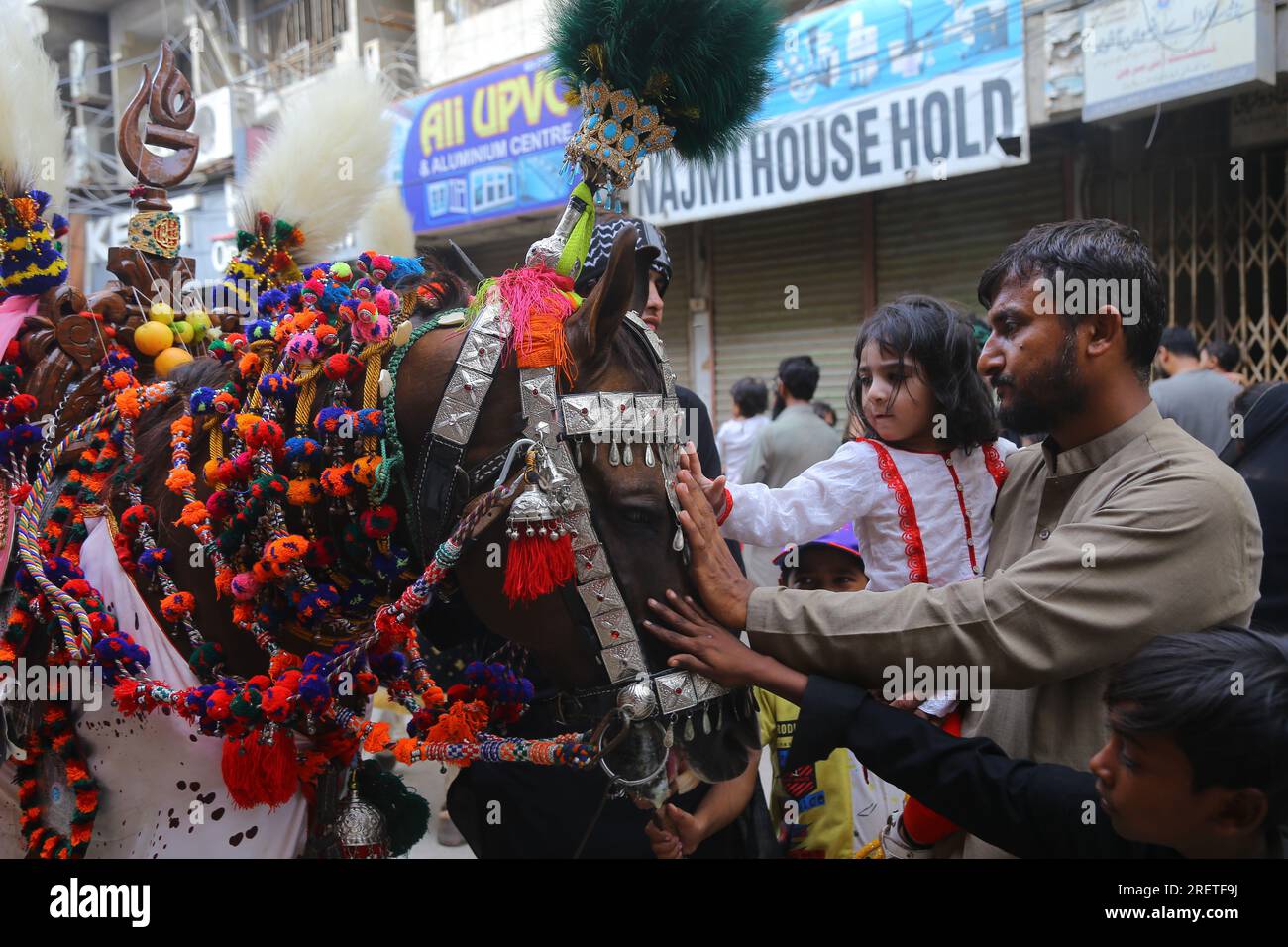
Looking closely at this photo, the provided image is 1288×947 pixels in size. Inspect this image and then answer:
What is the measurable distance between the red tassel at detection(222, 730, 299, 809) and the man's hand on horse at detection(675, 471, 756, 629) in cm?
89

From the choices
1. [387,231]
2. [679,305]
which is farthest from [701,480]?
[679,305]

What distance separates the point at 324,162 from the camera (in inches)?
114

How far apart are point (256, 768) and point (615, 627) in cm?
80

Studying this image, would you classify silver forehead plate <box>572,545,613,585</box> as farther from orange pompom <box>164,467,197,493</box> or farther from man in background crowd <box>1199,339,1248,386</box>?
man in background crowd <box>1199,339,1248,386</box>

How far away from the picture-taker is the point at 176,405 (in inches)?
91.9

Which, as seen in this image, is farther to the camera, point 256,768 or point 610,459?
point 256,768

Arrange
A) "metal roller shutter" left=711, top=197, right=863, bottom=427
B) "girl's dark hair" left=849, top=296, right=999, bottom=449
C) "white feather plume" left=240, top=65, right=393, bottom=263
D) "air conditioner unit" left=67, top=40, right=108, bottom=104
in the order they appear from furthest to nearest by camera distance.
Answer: "air conditioner unit" left=67, top=40, right=108, bottom=104 < "metal roller shutter" left=711, top=197, right=863, bottom=427 < "white feather plume" left=240, top=65, right=393, bottom=263 < "girl's dark hair" left=849, top=296, right=999, bottom=449

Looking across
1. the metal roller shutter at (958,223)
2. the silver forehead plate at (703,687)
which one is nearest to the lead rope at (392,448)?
the silver forehead plate at (703,687)

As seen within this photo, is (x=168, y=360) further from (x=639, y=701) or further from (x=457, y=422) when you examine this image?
(x=639, y=701)

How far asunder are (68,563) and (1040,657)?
6.19 feet

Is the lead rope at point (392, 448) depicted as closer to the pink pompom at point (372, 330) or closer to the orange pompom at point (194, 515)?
the pink pompom at point (372, 330)

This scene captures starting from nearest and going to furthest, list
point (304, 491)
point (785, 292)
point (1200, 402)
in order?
point (304, 491) < point (1200, 402) < point (785, 292)

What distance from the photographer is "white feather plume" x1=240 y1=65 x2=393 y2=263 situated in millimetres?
2898
